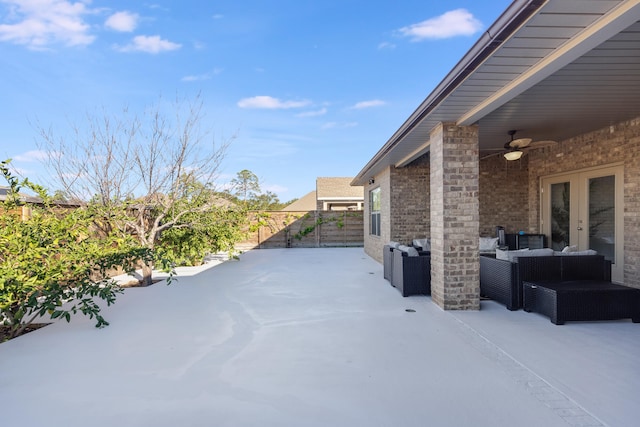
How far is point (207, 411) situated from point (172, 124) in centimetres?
629

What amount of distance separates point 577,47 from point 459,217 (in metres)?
2.54

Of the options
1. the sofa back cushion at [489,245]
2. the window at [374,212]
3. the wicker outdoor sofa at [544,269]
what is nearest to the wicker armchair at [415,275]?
the wicker outdoor sofa at [544,269]

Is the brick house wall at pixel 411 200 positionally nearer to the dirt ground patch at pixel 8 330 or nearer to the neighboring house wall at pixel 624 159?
the neighboring house wall at pixel 624 159

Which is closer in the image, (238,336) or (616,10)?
(616,10)

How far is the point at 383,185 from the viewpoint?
9.44 metres

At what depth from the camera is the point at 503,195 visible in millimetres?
8461

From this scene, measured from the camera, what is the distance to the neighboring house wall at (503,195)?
8383 millimetres

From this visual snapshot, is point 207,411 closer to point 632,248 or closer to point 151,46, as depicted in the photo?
point 632,248

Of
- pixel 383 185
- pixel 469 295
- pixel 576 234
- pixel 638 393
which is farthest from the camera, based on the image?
pixel 383 185

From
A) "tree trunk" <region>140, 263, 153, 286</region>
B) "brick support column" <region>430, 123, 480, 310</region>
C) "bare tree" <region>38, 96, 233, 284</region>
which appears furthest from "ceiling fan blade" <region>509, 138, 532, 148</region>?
"tree trunk" <region>140, 263, 153, 286</region>

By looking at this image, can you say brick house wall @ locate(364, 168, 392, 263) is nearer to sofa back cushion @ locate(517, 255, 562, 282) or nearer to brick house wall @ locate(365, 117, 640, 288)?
brick house wall @ locate(365, 117, 640, 288)

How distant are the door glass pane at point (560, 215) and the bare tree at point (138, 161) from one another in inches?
305

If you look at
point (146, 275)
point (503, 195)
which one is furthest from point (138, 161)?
point (503, 195)

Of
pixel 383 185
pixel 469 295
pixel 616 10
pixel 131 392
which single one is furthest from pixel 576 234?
pixel 131 392
